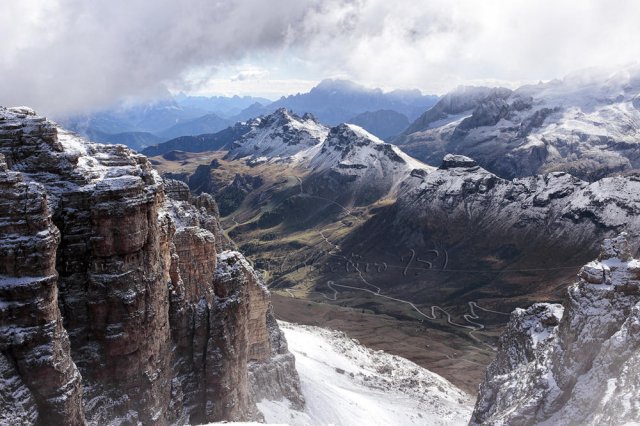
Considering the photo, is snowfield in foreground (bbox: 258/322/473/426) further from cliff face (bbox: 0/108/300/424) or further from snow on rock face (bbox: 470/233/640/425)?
snow on rock face (bbox: 470/233/640/425)

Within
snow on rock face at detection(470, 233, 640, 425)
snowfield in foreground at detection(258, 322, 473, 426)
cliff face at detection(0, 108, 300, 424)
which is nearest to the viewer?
cliff face at detection(0, 108, 300, 424)

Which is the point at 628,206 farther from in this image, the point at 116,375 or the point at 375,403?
the point at 116,375

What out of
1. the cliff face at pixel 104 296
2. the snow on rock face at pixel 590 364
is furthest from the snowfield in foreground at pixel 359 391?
the snow on rock face at pixel 590 364

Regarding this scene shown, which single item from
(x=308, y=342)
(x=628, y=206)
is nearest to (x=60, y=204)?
(x=308, y=342)

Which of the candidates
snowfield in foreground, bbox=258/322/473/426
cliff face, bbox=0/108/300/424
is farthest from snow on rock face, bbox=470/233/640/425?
cliff face, bbox=0/108/300/424

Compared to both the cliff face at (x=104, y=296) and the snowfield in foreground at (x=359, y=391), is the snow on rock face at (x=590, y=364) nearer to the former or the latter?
the snowfield in foreground at (x=359, y=391)
